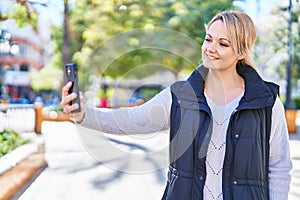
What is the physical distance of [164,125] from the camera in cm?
166

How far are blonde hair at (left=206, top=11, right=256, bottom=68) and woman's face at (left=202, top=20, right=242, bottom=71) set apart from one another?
15 millimetres

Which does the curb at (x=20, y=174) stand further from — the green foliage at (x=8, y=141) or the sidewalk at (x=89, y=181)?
the green foliage at (x=8, y=141)

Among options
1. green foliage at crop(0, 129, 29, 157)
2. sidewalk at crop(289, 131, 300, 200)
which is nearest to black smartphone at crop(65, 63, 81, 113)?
sidewalk at crop(289, 131, 300, 200)

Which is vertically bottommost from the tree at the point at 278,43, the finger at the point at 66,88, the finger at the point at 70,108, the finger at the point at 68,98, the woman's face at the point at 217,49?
the finger at the point at 70,108

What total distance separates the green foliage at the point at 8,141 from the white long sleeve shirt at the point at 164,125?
4.90m

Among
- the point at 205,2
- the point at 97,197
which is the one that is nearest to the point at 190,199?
the point at 97,197

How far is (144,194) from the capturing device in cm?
542

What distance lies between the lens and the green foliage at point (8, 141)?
21.3 feet

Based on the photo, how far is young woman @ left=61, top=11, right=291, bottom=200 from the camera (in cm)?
154

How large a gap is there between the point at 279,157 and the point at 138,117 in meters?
0.52

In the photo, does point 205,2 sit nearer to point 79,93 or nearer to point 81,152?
point 81,152

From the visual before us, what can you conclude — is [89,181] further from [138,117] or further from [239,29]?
[239,29]

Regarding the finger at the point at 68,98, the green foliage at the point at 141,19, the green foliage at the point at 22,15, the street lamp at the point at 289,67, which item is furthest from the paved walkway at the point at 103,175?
the green foliage at the point at 141,19

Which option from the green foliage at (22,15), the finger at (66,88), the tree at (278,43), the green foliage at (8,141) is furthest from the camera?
the tree at (278,43)
